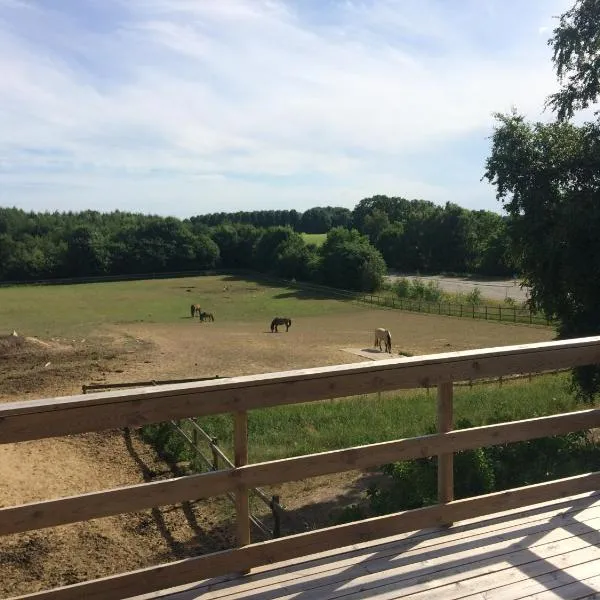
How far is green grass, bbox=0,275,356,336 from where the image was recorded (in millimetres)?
41469

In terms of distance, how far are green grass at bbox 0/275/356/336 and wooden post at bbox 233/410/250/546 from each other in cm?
3379

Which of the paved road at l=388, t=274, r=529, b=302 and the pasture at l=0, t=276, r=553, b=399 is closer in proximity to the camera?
→ the pasture at l=0, t=276, r=553, b=399

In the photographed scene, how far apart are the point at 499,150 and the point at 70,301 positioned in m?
51.6

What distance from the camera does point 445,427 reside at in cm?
338

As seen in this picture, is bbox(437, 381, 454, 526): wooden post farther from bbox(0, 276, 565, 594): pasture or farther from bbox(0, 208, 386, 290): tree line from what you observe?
bbox(0, 208, 386, 290): tree line

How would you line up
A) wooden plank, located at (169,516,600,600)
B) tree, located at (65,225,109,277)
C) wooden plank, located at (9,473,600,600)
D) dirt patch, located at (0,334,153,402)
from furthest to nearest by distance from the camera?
tree, located at (65,225,109,277) → dirt patch, located at (0,334,153,402) → wooden plank, located at (169,516,600,600) → wooden plank, located at (9,473,600,600)

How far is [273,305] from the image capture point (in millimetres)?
52031

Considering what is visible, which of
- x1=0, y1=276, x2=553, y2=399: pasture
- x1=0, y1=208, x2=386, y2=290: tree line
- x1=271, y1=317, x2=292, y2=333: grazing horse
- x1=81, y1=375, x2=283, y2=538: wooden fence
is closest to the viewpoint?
x1=81, y1=375, x2=283, y2=538: wooden fence

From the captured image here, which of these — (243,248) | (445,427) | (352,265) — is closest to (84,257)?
(243,248)

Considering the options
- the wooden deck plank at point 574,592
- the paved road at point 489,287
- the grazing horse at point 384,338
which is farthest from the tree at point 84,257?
the wooden deck plank at point 574,592

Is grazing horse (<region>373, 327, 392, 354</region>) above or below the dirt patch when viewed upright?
above

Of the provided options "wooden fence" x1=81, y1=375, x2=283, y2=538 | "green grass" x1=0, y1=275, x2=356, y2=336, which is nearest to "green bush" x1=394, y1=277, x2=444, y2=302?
"green grass" x1=0, y1=275, x2=356, y2=336

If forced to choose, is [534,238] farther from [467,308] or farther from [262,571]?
[467,308]

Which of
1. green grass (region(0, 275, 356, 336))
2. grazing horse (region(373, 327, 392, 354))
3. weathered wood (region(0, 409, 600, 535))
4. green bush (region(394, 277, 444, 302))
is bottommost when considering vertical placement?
green grass (region(0, 275, 356, 336))
